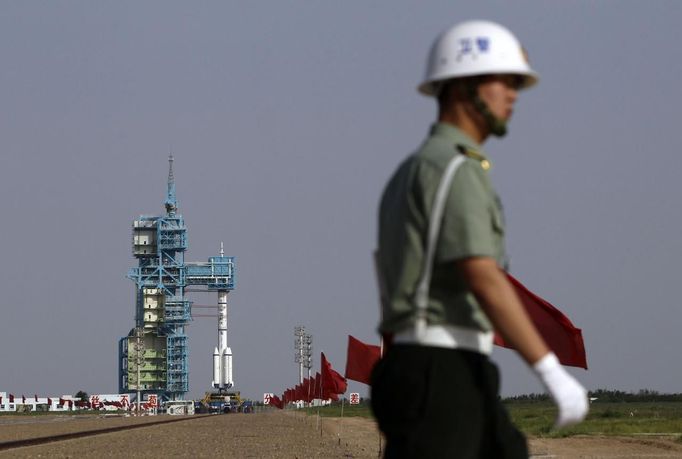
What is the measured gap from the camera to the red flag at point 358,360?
2575cm

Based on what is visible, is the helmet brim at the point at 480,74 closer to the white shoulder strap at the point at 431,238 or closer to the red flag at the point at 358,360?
the white shoulder strap at the point at 431,238

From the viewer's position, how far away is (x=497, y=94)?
337 cm

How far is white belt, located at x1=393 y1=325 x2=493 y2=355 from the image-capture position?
318cm

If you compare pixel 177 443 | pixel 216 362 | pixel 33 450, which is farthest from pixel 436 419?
pixel 216 362

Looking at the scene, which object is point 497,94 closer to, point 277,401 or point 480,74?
point 480,74

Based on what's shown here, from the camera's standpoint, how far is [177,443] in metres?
32.3

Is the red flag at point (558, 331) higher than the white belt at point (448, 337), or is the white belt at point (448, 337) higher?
the red flag at point (558, 331)

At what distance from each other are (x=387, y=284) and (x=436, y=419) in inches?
15.7

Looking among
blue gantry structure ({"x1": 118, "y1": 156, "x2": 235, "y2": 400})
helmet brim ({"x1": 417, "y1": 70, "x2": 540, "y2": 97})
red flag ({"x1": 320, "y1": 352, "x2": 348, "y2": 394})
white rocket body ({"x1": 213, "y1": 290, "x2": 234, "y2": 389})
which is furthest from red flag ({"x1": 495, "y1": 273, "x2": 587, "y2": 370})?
white rocket body ({"x1": 213, "y1": 290, "x2": 234, "y2": 389})

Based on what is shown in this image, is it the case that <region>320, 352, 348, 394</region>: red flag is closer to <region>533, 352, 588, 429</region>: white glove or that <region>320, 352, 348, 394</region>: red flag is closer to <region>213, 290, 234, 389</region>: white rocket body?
<region>533, 352, 588, 429</region>: white glove

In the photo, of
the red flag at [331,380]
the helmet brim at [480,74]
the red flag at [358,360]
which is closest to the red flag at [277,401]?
the red flag at [331,380]

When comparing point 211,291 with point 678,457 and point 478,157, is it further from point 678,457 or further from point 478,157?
point 478,157

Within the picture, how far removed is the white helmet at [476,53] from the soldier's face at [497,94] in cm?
4

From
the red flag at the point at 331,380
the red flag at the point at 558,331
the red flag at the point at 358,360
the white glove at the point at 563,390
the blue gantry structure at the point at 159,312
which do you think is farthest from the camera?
the blue gantry structure at the point at 159,312
